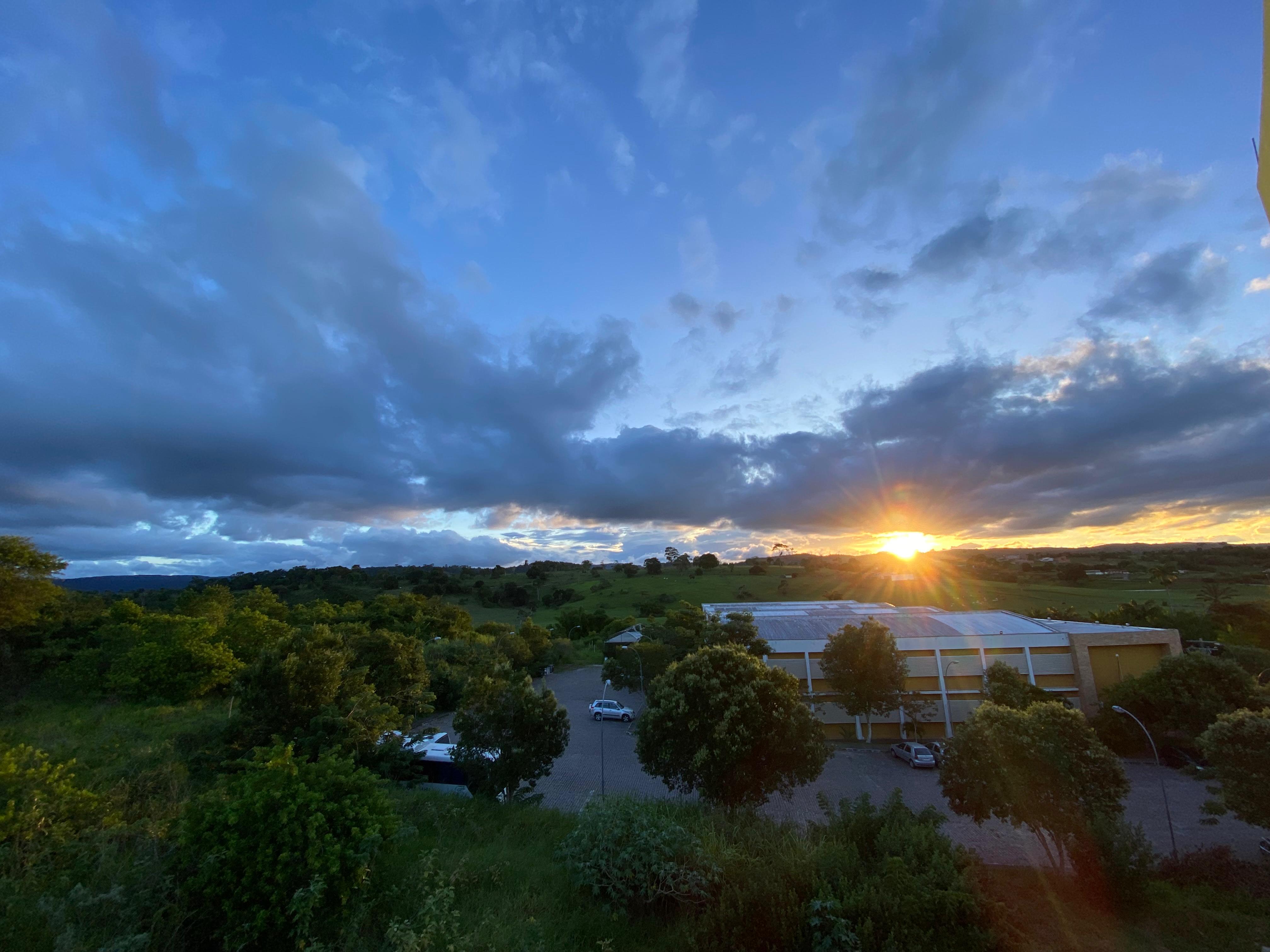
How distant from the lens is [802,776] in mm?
13852

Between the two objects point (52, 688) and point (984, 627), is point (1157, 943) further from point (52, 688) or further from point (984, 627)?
point (52, 688)

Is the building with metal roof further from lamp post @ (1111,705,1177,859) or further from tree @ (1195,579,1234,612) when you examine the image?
tree @ (1195,579,1234,612)

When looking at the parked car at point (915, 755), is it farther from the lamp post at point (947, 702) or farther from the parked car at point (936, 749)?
the lamp post at point (947, 702)

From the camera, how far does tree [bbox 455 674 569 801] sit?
578 inches

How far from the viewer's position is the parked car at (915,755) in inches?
929

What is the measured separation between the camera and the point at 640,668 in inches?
1320

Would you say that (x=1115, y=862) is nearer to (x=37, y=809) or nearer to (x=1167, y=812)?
(x=1167, y=812)

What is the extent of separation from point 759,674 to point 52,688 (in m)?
32.8

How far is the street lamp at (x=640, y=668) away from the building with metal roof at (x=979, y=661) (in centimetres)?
783

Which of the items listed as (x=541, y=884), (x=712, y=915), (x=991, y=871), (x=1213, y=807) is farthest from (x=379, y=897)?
(x=1213, y=807)

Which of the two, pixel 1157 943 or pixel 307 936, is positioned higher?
pixel 307 936

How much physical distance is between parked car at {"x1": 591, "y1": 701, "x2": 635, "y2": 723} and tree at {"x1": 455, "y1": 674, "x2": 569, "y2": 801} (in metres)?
16.4

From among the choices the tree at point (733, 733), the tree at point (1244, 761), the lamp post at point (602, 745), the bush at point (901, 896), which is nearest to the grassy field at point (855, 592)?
the lamp post at point (602, 745)

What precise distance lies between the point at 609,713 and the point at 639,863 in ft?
77.1
